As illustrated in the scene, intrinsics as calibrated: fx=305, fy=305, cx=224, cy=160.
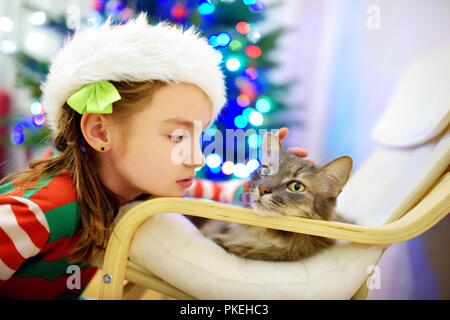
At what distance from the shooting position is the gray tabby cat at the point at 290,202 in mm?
914

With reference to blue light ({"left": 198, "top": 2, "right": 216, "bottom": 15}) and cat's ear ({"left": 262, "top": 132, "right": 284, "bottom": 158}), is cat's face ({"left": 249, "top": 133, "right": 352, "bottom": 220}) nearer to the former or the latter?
cat's ear ({"left": 262, "top": 132, "right": 284, "bottom": 158})

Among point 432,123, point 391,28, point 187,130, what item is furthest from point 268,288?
point 391,28

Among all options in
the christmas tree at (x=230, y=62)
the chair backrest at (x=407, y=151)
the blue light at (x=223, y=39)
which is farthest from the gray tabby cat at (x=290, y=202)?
the blue light at (x=223, y=39)

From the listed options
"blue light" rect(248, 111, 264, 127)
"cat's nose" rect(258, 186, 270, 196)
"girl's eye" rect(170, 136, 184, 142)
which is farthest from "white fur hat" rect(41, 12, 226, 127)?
"blue light" rect(248, 111, 264, 127)

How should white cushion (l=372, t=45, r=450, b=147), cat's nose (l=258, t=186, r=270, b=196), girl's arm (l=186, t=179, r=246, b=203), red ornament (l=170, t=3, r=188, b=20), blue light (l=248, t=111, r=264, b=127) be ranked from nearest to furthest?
cat's nose (l=258, t=186, r=270, b=196) → white cushion (l=372, t=45, r=450, b=147) → girl's arm (l=186, t=179, r=246, b=203) → red ornament (l=170, t=3, r=188, b=20) → blue light (l=248, t=111, r=264, b=127)

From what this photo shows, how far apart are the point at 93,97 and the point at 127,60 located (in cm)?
15

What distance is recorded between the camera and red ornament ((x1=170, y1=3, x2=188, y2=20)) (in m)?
1.79

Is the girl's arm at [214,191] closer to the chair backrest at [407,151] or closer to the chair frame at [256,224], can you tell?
the chair backrest at [407,151]

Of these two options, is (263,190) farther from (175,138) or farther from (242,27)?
(242,27)

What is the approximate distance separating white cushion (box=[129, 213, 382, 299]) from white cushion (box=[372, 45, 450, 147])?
0.59 metres

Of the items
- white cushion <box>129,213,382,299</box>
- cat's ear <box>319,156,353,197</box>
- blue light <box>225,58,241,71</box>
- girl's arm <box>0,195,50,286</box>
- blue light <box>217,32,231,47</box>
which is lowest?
white cushion <box>129,213,382,299</box>
